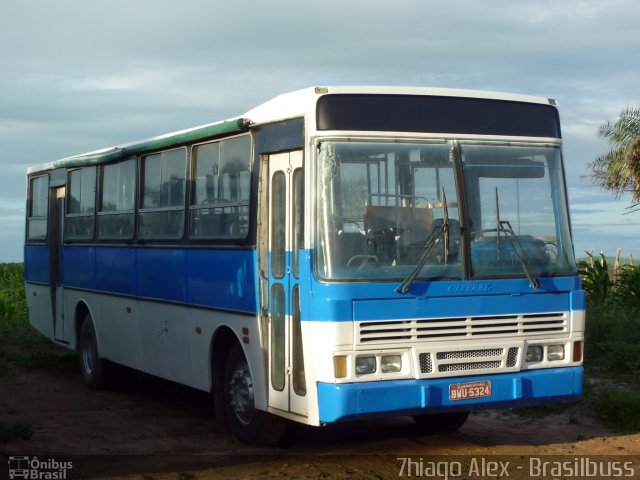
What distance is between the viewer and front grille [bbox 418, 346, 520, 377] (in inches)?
346

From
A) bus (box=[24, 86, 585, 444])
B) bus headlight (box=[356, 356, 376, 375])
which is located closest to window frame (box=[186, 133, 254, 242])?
bus (box=[24, 86, 585, 444])

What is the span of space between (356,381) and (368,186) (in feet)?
5.23

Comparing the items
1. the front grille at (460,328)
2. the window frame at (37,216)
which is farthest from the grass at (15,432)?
the window frame at (37,216)

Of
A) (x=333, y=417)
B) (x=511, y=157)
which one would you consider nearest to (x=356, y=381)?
(x=333, y=417)

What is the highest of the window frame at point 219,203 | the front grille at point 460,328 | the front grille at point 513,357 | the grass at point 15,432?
the window frame at point 219,203

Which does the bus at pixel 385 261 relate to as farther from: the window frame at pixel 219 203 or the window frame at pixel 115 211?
the window frame at pixel 115 211

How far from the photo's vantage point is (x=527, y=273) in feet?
30.1

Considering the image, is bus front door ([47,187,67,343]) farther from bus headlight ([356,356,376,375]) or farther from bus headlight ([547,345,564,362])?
bus headlight ([547,345,564,362])

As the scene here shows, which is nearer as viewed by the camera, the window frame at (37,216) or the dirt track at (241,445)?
the dirt track at (241,445)

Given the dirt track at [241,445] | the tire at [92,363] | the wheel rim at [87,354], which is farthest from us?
the wheel rim at [87,354]

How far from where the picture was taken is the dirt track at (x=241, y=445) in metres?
9.09

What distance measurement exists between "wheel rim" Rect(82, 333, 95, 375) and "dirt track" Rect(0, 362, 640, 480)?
1.44 metres

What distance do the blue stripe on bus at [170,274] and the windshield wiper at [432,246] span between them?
169 cm

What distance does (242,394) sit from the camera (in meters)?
10.3
